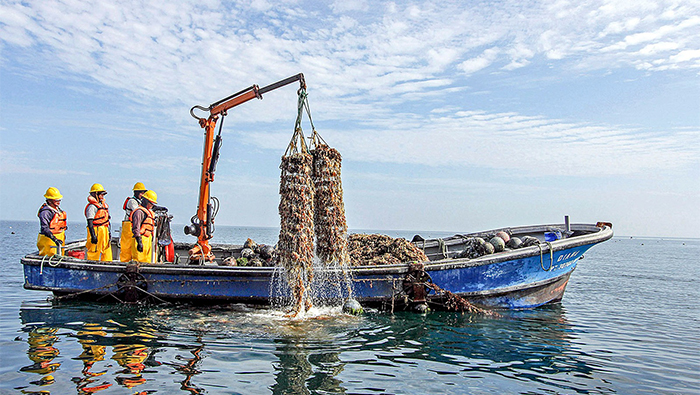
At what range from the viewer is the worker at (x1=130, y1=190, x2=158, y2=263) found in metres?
10.5

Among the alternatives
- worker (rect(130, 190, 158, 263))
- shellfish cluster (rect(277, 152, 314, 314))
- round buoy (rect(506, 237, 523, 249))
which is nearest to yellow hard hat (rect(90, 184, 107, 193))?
worker (rect(130, 190, 158, 263))

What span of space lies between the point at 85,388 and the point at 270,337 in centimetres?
286

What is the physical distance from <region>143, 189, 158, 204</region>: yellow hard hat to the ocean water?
7.88ft

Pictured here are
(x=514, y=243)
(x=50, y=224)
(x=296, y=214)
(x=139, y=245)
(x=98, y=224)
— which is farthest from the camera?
(x=514, y=243)

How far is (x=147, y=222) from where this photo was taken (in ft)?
34.8

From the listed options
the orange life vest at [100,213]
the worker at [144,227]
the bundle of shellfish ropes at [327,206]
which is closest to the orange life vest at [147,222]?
the worker at [144,227]

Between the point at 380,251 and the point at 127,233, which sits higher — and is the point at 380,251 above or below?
below

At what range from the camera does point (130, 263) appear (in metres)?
10.3

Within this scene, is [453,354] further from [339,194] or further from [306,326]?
[339,194]

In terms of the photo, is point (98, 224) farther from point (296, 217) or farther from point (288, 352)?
point (288, 352)

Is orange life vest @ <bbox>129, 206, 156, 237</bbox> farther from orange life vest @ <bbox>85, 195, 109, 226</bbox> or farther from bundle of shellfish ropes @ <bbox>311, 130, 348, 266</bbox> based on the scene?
bundle of shellfish ropes @ <bbox>311, 130, 348, 266</bbox>

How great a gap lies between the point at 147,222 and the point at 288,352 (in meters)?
5.33

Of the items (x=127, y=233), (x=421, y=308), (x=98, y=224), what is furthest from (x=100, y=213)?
(x=421, y=308)

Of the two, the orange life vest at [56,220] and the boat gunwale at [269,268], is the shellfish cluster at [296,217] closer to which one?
the boat gunwale at [269,268]
